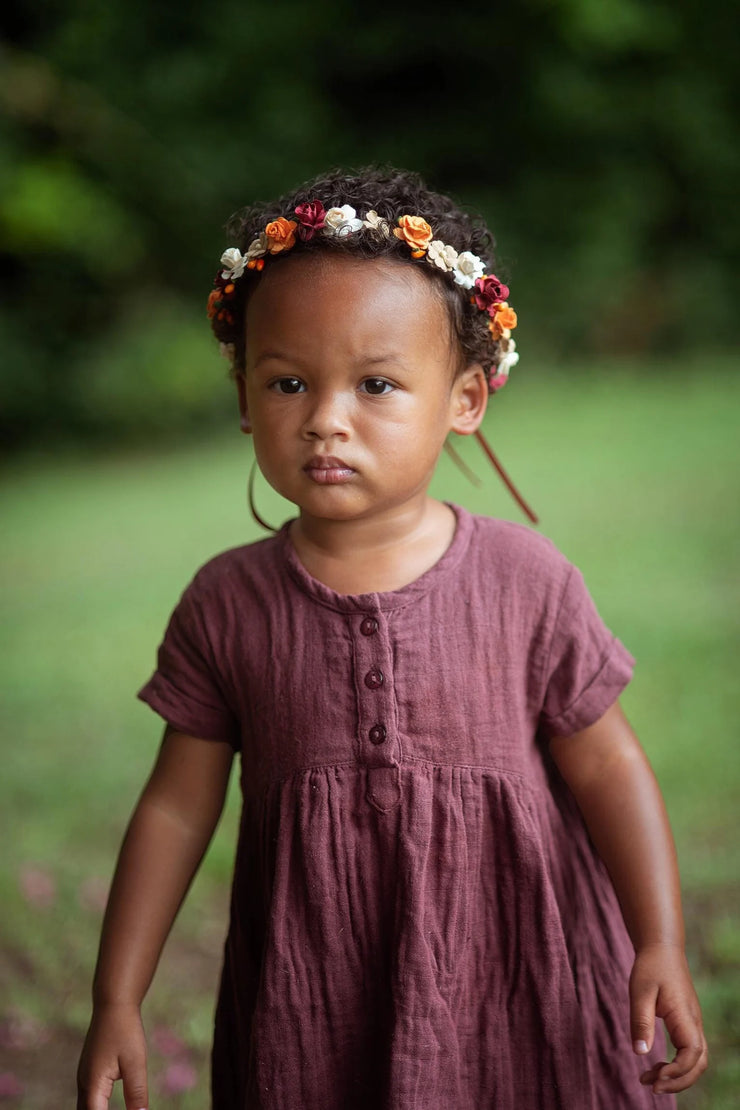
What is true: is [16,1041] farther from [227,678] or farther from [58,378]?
[58,378]

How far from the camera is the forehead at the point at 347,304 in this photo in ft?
4.29

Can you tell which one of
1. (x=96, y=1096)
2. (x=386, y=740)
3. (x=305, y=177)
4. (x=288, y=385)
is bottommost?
(x=96, y=1096)

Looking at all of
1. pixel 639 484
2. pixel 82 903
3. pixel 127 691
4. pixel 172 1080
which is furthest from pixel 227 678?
pixel 639 484

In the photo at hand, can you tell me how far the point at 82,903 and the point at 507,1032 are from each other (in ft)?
4.78

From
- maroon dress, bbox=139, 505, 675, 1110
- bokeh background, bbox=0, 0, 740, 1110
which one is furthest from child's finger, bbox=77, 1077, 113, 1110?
bokeh background, bbox=0, 0, 740, 1110

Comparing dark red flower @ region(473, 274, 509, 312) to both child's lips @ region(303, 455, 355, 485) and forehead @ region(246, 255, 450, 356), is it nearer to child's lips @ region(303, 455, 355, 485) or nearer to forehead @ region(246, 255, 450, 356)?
forehead @ region(246, 255, 450, 356)

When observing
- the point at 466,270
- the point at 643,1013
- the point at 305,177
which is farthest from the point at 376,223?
the point at 305,177

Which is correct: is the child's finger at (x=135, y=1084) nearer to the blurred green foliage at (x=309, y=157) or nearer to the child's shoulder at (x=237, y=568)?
the child's shoulder at (x=237, y=568)

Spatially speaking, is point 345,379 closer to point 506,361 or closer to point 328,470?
point 328,470

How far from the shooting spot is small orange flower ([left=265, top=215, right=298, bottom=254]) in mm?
1336

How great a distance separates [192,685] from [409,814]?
1.09 ft

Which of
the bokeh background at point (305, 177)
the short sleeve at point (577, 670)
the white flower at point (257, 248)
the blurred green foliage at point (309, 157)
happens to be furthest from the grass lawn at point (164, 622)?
the white flower at point (257, 248)

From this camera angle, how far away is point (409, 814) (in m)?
1.35

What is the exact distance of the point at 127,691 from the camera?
3.77 meters
